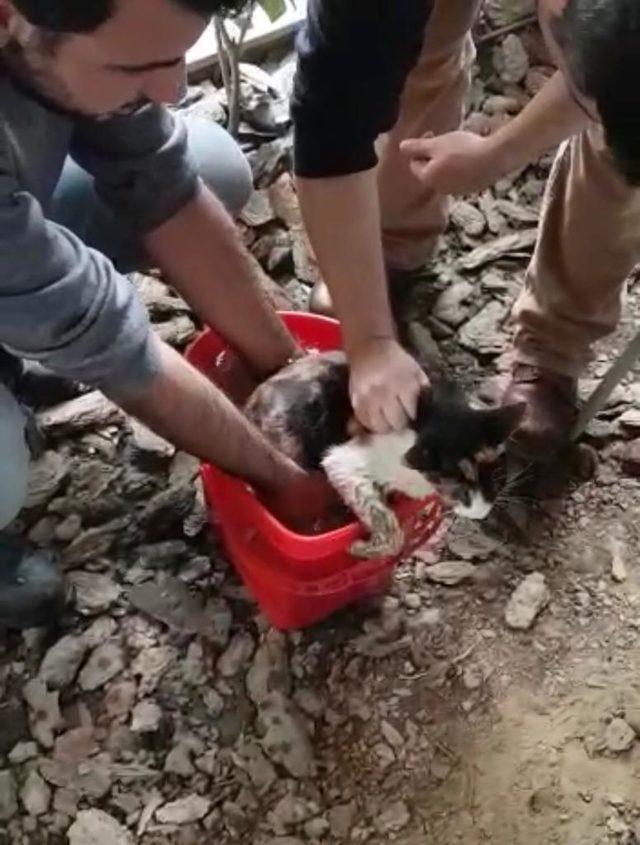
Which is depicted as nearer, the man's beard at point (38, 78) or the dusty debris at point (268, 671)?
the man's beard at point (38, 78)

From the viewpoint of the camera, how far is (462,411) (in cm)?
117

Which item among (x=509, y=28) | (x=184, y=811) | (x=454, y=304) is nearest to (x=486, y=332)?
(x=454, y=304)

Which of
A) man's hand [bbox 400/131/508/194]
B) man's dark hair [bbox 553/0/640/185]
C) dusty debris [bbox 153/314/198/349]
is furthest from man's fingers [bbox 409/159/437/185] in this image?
dusty debris [bbox 153/314/198/349]

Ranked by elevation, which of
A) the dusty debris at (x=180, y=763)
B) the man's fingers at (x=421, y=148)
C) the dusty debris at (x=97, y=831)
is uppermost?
the man's fingers at (x=421, y=148)

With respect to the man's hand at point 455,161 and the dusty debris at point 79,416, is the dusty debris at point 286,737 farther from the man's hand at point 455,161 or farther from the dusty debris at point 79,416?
the man's hand at point 455,161

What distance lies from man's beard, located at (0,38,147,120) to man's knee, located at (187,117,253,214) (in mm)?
350

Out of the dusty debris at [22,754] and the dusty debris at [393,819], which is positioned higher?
the dusty debris at [22,754]

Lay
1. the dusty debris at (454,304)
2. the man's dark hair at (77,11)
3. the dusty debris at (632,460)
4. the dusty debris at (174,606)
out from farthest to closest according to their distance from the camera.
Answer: the dusty debris at (454,304)
the dusty debris at (632,460)
the dusty debris at (174,606)
the man's dark hair at (77,11)

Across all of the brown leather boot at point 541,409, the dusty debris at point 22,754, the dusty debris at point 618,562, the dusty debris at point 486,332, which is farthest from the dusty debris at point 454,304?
the dusty debris at point 22,754

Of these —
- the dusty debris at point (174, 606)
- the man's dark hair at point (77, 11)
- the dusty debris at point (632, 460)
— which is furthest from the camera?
the dusty debris at point (632, 460)

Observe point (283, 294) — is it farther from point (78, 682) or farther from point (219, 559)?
point (78, 682)

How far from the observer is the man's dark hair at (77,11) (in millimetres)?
803

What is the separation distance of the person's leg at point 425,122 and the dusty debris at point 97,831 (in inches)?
29.7

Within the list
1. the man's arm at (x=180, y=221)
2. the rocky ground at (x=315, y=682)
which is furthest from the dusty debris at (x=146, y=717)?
the man's arm at (x=180, y=221)
